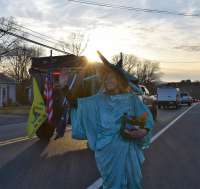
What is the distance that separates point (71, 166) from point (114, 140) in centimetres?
447

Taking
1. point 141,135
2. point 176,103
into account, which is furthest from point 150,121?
point 176,103

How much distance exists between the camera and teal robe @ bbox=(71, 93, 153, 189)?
3729 millimetres

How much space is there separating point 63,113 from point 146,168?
12.4ft

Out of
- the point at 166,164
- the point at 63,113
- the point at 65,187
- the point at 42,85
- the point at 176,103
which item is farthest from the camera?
the point at 176,103

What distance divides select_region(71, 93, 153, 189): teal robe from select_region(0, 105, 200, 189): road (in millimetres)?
2724

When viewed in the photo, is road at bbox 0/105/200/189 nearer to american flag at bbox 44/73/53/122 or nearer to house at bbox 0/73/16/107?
american flag at bbox 44/73/53/122

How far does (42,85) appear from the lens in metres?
12.6

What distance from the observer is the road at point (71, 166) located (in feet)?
22.0

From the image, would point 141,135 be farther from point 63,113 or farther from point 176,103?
point 176,103

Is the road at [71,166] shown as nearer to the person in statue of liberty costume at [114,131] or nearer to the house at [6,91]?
the person in statue of liberty costume at [114,131]

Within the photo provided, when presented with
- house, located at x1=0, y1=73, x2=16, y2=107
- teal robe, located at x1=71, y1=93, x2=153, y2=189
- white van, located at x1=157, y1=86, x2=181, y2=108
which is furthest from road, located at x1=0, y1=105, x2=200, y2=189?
house, located at x1=0, y1=73, x2=16, y2=107

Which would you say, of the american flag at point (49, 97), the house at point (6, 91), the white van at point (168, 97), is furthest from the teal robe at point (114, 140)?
the house at point (6, 91)

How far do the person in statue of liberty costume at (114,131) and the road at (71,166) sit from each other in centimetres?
272

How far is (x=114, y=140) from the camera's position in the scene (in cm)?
372
